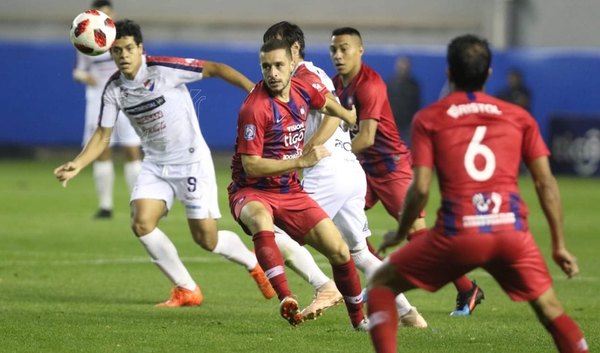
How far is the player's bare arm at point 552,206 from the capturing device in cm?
678

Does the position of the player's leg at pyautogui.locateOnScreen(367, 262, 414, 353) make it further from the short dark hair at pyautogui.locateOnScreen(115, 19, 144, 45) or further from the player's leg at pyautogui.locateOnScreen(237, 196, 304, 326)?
the short dark hair at pyautogui.locateOnScreen(115, 19, 144, 45)

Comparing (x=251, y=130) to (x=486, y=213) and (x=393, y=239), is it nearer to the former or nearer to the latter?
(x=393, y=239)

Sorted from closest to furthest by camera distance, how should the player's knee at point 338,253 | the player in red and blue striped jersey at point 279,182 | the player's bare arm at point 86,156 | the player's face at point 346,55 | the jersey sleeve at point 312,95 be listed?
1. the player in red and blue striped jersey at point 279,182
2. the player's knee at point 338,253
3. the jersey sleeve at point 312,95
4. the player's bare arm at point 86,156
5. the player's face at point 346,55

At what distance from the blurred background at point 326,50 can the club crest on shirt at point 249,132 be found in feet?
46.7

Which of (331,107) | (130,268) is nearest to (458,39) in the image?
(331,107)

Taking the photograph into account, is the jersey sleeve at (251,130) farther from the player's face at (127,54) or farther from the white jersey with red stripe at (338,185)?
the player's face at (127,54)

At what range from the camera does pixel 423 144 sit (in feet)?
22.1

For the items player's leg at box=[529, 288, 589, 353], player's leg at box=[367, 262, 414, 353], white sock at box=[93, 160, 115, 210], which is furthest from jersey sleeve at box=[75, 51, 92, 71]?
player's leg at box=[529, 288, 589, 353]

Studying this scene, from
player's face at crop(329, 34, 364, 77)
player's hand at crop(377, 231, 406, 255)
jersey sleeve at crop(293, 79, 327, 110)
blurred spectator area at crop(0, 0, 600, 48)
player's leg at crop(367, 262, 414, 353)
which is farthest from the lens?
blurred spectator area at crop(0, 0, 600, 48)

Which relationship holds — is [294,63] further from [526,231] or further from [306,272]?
[526,231]

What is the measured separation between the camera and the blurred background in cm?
2855

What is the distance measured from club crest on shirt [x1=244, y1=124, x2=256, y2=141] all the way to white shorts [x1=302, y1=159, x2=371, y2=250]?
1.32 m

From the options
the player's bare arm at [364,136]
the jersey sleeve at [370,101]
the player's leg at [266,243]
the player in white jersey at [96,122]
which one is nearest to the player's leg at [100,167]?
the player in white jersey at [96,122]

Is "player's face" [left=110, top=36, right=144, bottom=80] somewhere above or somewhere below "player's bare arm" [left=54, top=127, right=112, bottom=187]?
above
